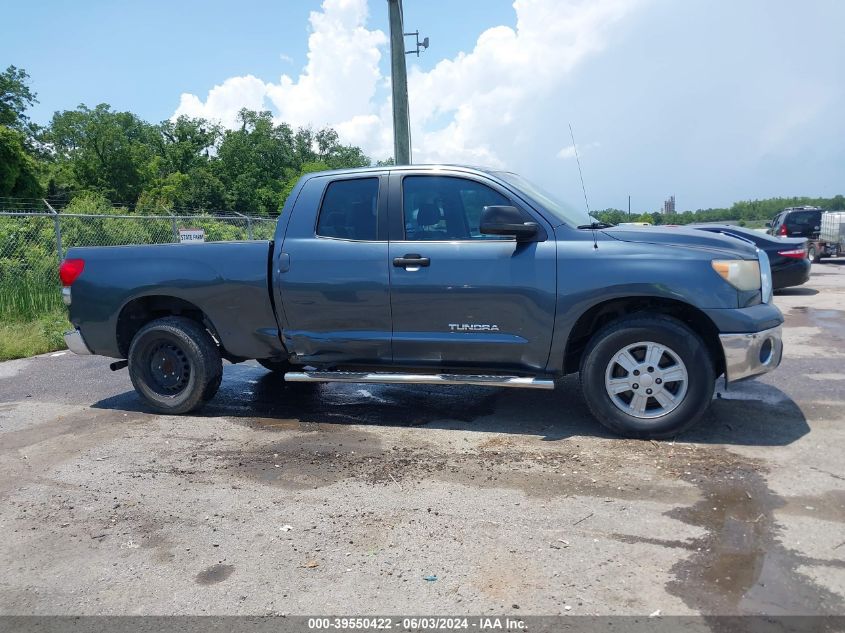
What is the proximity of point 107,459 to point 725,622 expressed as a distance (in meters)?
4.01

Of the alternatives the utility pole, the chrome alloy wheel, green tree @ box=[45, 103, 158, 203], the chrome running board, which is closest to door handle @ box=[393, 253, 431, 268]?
the chrome running board

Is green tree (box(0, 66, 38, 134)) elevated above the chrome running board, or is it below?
above

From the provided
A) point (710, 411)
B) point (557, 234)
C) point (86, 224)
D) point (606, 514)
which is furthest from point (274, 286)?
point (86, 224)

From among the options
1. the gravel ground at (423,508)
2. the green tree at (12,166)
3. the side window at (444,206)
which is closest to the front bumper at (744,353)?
the gravel ground at (423,508)

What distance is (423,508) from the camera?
3883 millimetres

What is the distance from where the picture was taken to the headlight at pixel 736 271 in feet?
15.4

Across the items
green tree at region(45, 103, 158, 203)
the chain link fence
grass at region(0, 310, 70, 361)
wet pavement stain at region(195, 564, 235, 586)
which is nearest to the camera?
wet pavement stain at region(195, 564, 235, 586)

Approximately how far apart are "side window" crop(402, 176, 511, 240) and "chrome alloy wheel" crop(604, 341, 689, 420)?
4.00ft

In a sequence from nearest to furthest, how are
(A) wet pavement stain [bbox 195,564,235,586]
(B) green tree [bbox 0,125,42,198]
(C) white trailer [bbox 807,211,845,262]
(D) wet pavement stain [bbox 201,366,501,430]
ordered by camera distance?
(A) wet pavement stain [bbox 195,564,235,586]
(D) wet pavement stain [bbox 201,366,501,430]
(C) white trailer [bbox 807,211,845,262]
(B) green tree [bbox 0,125,42,198]

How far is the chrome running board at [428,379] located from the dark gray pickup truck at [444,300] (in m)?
0.02

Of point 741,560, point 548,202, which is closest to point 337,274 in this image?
point 548,202

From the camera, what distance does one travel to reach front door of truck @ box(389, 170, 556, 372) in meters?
5.00

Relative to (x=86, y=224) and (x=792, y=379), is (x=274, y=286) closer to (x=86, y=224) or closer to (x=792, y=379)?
(x=792, y=379)

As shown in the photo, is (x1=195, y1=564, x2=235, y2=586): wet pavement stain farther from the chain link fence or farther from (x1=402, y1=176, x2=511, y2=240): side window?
the chain link fence
